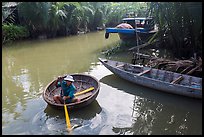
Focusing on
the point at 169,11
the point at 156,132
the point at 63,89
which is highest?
the point at 169,11

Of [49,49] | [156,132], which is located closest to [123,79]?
[156,132]

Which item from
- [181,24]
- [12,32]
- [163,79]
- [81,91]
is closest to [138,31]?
[181,24]

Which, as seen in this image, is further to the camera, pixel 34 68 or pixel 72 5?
pixel 72 5

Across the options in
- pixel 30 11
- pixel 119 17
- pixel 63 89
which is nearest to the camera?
pixel 63 89

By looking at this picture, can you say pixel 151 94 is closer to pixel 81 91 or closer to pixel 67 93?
pixel 81 91

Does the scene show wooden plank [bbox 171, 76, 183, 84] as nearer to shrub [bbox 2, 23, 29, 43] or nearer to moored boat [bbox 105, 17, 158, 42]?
moored boat [bbox 105, 17, 158, 42]

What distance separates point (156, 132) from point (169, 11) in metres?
5.87

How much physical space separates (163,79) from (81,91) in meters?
2.69

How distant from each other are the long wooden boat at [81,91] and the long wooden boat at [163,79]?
4.50 feet

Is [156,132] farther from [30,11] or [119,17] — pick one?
[119,17]

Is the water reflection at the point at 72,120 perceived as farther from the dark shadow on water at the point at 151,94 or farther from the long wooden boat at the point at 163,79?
the long wooden boat at the point at 163,79

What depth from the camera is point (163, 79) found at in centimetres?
872

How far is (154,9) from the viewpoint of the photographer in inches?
437

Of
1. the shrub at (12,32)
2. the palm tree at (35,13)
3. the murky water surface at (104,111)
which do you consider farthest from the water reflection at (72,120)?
the palm tree at (35,13)
